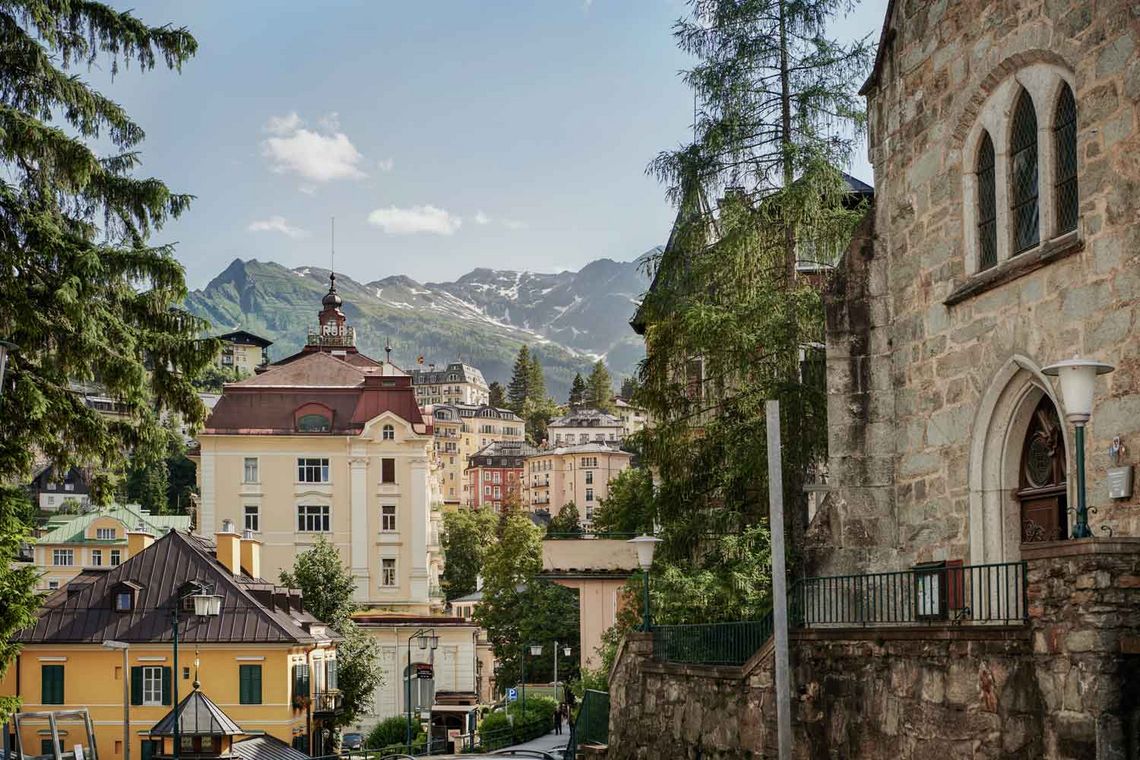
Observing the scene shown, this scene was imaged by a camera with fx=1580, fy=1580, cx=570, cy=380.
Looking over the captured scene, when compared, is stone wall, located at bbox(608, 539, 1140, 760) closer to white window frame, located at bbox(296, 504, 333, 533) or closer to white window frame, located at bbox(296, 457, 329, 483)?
white window frame, located at bbox(296, 504, 333, 533)

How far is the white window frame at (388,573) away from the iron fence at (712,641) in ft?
171

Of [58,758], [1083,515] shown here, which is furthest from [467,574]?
[1083,515]

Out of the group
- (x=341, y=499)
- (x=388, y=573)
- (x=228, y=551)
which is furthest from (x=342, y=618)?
(x=341, y=499)

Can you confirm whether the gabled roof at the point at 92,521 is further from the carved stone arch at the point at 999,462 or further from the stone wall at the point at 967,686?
the carved stone arch at the point at 999,462

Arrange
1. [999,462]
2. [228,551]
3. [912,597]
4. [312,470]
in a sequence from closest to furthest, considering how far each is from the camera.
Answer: [912,597] < [999,462] < [228,551] < [312,470]

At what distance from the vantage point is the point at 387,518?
75.6 m

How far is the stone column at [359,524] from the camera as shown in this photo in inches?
2938

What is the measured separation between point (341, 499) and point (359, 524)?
149 centimetres

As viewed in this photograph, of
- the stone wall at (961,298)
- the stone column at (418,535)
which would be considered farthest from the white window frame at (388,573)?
the stone wall at (961,298)

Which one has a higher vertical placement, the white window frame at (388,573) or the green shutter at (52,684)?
the white window frame at (388,573)

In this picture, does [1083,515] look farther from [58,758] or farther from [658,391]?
[58,758]

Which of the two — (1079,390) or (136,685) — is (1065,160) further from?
(136,685)

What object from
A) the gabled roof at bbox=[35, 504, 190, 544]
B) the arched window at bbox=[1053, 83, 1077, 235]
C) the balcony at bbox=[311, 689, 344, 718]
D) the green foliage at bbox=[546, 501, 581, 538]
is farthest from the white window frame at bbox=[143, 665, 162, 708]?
the green foliage at bbox=[546, 501, 581, 538]

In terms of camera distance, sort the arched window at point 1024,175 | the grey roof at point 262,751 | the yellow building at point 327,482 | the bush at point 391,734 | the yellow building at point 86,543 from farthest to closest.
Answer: the yellow building at point 86,543
the yellow building at point 327,482
the bush at point 391,734
the grey roof at point 262,751
the arched window at point 1024,175
